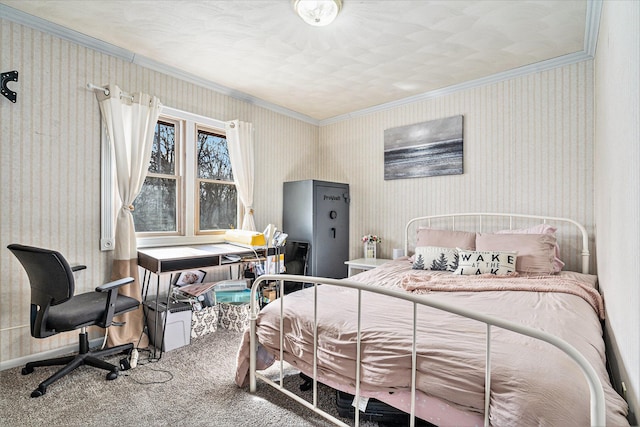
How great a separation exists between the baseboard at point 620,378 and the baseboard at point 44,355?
3.28m

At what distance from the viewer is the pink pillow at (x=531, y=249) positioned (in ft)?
8.26

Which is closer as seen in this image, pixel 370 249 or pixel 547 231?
pixel 547 231

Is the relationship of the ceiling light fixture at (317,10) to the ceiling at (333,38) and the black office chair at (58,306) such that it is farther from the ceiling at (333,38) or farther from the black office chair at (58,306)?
the black office chair at (58,306)

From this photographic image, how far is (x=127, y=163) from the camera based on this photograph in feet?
8.87

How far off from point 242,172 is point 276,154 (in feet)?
2.21

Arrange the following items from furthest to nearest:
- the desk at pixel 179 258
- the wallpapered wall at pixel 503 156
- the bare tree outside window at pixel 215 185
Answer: the bare tree outside window at pixel 215 185 < the wallpapered wall at pixel 503 156 < the desk at pixel 179 258

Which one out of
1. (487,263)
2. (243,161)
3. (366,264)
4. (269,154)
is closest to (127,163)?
(243,161)

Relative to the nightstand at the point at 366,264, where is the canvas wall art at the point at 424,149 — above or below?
above

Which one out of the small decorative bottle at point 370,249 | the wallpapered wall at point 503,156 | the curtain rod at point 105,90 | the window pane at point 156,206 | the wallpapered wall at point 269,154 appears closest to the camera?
the wallpapered wall at point 269,154

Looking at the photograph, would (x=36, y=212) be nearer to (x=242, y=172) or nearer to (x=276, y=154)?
(x=242, y=172)

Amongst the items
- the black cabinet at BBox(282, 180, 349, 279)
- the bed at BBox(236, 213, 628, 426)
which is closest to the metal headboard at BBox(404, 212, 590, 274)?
the bed at BBox(236, 213, 628, 426)

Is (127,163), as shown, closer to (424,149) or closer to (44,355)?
(44,355)

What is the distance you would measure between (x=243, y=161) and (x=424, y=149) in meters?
2.09

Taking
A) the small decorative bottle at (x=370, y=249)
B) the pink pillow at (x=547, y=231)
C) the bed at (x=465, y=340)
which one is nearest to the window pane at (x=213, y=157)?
the small decorative bottle at (x=370, y=249)
